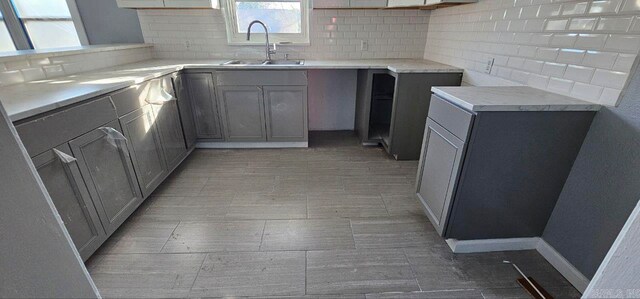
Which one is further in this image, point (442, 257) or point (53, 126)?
point (442, 257)

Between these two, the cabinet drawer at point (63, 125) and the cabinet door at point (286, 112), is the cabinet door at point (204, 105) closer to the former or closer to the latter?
the cabinet door at point (286, 112)

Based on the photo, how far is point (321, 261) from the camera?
5.08 ft

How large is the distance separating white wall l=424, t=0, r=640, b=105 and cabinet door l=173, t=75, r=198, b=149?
8.66 ft


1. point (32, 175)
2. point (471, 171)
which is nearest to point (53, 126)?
point (32, 175)

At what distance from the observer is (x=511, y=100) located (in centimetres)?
135

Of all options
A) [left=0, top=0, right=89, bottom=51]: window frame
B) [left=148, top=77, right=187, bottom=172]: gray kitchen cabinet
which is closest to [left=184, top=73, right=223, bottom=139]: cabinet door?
[left=148, top=77, right=187, bottom=172]: gray kitchen cabinet

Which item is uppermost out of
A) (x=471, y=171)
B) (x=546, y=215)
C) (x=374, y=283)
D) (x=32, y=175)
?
(x=32, y=175)

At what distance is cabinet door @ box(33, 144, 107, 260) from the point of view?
1.26 m

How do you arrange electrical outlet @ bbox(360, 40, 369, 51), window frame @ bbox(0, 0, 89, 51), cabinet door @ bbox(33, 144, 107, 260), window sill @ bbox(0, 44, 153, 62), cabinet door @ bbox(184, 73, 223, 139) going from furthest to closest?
electrical outlet @ bbox(360, 40, 369, 51), window frame @ bbox(0, 0, 89, 51), cabinet door @ bbox(184, 73, 223, 139), window sill @ bbox(0, 44, 153, 62), cabinet door @ bbox(33, 144, 107, 260)

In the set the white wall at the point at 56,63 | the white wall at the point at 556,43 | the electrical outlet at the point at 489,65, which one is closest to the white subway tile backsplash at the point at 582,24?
the white wall at the point at 556,43

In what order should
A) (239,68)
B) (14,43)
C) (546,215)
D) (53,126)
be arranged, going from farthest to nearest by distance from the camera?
1. (14,43)
2. (239,68)
3. (546,215)
4. (53,126)

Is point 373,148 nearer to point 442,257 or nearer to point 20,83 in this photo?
point 442,257

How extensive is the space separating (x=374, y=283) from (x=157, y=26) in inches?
133

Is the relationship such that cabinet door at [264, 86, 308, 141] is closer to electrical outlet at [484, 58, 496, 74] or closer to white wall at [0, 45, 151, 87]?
white wall at [0, 45, 151, 87]
